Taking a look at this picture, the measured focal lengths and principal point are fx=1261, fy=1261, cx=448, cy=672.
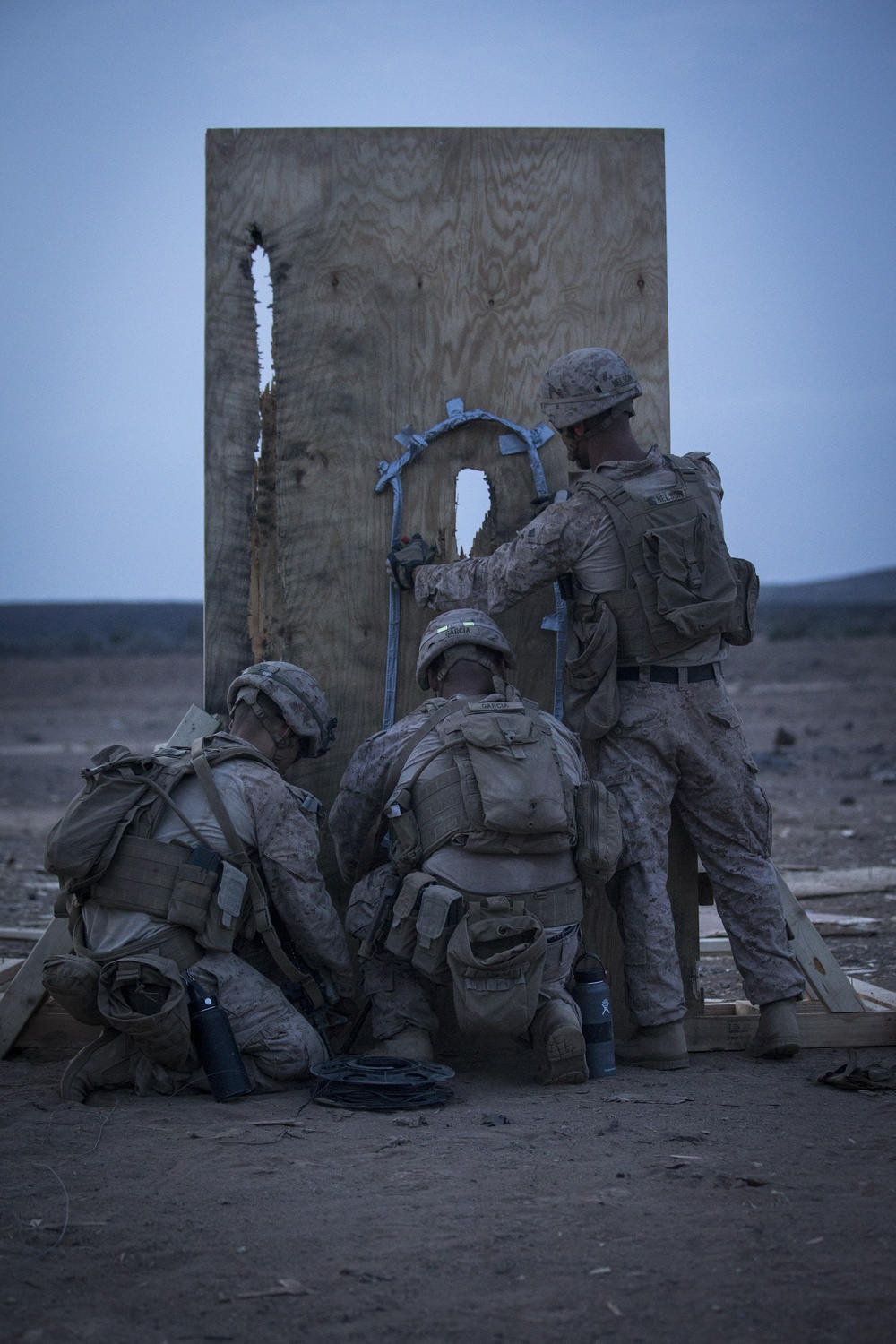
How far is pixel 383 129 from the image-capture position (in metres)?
Answer: 5.37

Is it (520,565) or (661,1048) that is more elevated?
(520,565)

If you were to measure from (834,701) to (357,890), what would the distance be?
77.0ft

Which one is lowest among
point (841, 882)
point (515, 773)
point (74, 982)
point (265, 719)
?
point (841, 882)

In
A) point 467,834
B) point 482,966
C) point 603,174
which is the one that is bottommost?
point 482,966

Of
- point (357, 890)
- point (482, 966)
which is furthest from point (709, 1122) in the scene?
point (357, 890)

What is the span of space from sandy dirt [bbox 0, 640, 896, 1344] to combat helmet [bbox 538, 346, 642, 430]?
97.4 inches

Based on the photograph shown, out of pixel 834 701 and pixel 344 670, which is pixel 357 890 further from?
pixel 834 701

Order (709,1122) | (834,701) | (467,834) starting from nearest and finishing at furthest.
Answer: (709,1122) < (467,834) < (834,701)

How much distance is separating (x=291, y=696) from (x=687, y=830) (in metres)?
1.63

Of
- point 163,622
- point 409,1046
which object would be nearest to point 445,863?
point 409,1046

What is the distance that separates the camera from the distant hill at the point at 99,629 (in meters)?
49.8

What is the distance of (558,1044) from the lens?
14.0 feet

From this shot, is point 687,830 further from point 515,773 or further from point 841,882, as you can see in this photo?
point 841,882

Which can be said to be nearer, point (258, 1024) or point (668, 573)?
point (258, 1024)
